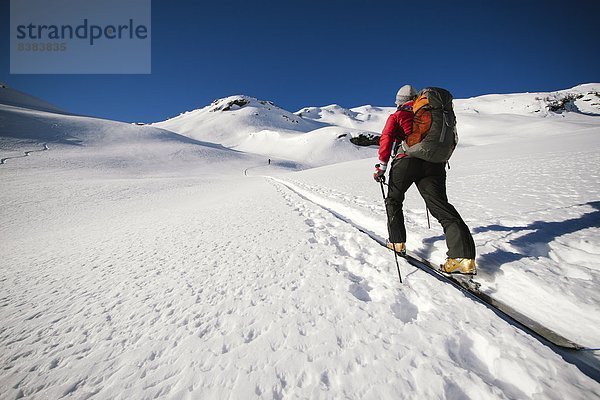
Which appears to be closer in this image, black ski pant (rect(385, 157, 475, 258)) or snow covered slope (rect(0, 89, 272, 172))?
black ski pant (rect(385, 157, 475, 258))

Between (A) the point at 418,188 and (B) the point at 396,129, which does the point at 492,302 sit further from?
(B) the point at 396,129

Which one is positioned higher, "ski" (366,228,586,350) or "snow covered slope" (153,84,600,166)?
"snow covered slope" (153,84,600,166)

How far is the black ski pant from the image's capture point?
2418 mm

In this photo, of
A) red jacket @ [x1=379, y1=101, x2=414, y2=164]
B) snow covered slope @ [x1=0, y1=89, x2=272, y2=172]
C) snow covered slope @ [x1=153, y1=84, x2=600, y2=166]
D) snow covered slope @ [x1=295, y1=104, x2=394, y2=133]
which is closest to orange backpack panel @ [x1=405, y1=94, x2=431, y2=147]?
red jacket @ [x1=379, y1=101, x2=414, y2=164]

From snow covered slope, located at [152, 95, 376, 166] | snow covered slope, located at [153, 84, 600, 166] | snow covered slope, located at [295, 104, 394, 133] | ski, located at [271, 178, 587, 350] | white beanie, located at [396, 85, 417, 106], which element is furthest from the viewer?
snow covered slope, located at [295, 104, 394, 133]

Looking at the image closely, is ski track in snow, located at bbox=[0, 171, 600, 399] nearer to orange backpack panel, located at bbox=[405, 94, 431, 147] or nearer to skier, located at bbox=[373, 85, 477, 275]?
skier, located at bbox=[373, 85, 477, 275]

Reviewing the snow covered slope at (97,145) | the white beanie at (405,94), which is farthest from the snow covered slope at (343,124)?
the white beanie at (405,94)

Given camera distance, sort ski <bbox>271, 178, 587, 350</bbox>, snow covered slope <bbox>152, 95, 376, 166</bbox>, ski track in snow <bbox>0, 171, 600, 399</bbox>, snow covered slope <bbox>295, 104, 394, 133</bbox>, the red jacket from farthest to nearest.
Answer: snow covered slope <bbox>295, 104, 394, 133</bbox> → snow covered slope <bbox>152, 95, 376, 166</bbox> → the red jacket → ski <bbox>271, 178, 587, 350</bbox> → ski track in snow <bbox>0, 171, 600, 399</bbox>

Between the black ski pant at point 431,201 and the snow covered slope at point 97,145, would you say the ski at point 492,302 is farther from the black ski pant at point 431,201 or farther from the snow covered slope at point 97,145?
the snow covered slope at point 97,145

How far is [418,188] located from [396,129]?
746mm

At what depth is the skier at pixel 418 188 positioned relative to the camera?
241 cm

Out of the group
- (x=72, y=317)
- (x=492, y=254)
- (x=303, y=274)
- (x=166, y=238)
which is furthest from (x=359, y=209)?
(x=72, y=317)

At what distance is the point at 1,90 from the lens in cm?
9438

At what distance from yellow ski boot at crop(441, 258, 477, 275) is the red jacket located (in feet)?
4.19
